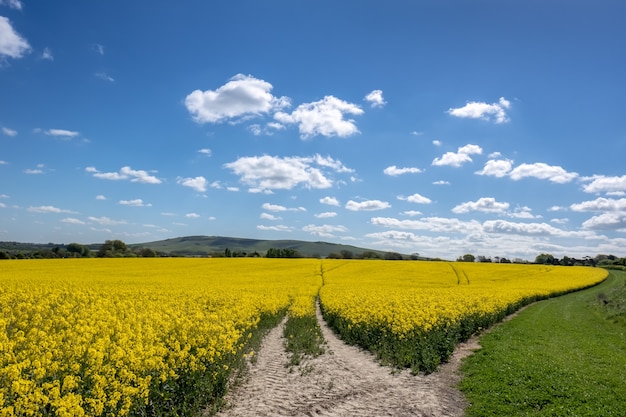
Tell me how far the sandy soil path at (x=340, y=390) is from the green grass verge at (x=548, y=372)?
2.40 feet

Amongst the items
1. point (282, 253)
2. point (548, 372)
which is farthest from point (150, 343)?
point (282, 253)

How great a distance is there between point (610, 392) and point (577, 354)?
4869 millimetres

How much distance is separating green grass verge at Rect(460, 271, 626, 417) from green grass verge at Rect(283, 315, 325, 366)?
4987 millimetres

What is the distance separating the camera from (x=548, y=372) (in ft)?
40.1

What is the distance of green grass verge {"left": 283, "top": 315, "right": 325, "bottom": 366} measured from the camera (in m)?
15.4

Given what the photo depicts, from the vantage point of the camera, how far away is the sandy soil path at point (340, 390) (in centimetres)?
1006

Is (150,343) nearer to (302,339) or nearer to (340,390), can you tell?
(340,390)

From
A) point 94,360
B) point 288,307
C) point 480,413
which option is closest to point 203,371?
point 94,360

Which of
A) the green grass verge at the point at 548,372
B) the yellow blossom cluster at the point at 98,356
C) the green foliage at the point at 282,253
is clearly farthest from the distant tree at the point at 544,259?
the yellow blossom cluster at the point at 98,356

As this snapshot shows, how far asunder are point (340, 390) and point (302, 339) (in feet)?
17.8

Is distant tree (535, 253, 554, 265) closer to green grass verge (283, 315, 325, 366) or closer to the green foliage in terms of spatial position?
the green foliage

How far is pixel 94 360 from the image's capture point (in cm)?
736

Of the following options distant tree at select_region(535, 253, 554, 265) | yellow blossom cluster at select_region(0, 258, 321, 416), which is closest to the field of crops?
yellow blossom cluster at select_region(0, 258, 321, 416)

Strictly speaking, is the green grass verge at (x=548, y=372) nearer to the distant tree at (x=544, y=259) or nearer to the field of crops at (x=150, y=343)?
the field of crops at (x=150, y=343)
